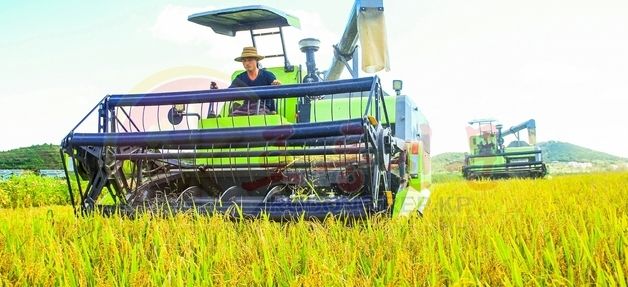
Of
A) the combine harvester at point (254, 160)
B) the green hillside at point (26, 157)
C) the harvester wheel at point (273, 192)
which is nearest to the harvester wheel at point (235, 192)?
the combine harvester at point (254, 160)

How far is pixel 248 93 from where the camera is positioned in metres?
3.95

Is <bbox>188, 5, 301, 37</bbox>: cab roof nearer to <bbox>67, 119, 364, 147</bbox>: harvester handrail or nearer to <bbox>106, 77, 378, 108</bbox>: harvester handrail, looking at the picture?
<bbox>106, 77, 378, 108</bbox>: harvester handrail

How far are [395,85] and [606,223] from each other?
2996 millimetres

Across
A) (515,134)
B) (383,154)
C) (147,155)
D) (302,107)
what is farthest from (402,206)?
(515,134)

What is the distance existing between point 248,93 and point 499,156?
13906 mm

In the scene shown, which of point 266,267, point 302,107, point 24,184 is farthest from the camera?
point 24,184

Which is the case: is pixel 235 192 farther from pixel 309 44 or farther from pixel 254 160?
pixel 309 44

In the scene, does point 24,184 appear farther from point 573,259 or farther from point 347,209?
point 573,259

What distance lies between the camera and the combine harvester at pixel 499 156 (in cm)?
1591

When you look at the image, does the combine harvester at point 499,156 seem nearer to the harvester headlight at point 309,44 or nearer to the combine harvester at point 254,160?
the harvester headlight at point 309,44

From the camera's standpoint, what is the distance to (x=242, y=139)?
361cm

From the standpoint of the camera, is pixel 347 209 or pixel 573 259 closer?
pixel 573 259

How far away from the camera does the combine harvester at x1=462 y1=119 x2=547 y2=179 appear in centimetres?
1591

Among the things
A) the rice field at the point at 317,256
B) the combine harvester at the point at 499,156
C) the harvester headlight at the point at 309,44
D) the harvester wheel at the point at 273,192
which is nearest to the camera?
the rice field at the point at 317,256
